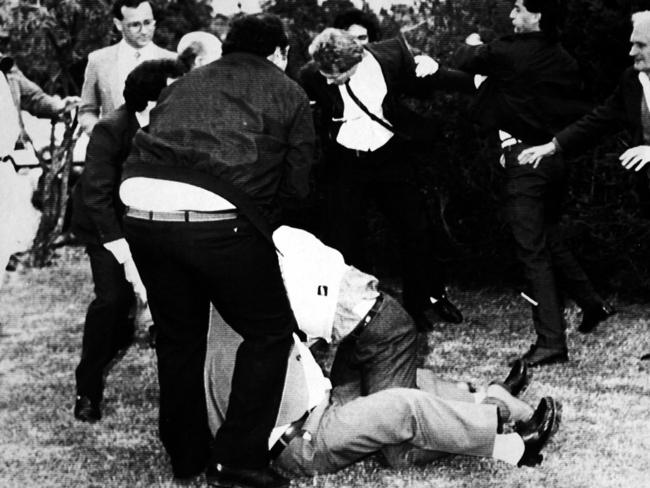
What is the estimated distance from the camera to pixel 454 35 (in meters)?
7.12

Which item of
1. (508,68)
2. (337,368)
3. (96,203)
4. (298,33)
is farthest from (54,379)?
(298,33)

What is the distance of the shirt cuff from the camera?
4773 millimetres

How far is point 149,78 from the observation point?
4.75 meters

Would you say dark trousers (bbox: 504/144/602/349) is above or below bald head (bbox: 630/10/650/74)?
below

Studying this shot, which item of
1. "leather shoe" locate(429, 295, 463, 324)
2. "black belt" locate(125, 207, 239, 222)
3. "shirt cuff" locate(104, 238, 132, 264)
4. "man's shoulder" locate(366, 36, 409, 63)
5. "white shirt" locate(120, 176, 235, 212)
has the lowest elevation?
"leather shoe" locate(429, 295, 463, 324)

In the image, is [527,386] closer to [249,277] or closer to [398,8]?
[249,277]

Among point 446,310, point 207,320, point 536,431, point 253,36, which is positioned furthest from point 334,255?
point 446,310

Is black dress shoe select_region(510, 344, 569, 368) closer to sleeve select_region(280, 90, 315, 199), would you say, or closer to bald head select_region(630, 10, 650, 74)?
bald head select_region(630, 10, 650, 74)

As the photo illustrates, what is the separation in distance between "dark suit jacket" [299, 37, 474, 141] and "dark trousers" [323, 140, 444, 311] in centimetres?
13

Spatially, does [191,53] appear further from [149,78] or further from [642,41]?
[642,41]

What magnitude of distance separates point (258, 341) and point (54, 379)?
2134mm

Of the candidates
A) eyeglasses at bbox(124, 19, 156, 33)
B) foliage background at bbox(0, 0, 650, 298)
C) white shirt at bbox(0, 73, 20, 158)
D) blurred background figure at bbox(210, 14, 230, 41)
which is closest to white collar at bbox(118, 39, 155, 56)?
eyeglasses at bbox(124, 19, 156, 33)

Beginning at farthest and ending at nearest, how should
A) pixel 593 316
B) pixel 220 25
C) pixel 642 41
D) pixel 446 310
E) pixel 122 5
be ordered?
pixel 220 25, pixel 446 310, pixel 122 5, pixel 593 316, pixel 642 41

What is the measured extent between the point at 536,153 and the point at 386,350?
66.5 inches
